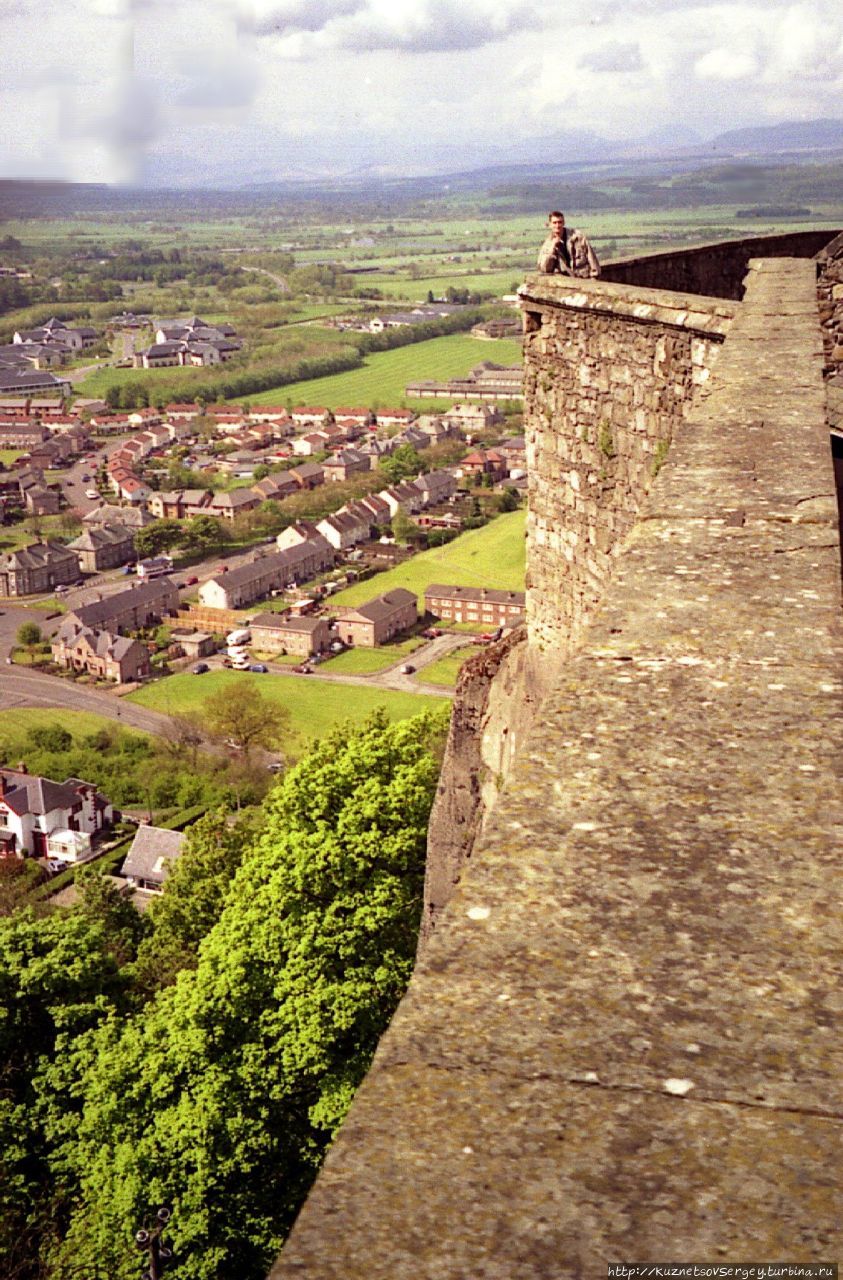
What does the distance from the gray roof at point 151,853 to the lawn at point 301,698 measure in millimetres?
12216

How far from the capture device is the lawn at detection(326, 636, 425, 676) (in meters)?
75.8

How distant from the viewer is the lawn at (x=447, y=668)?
71938 mm

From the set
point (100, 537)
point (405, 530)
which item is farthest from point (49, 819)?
point (405, 530)

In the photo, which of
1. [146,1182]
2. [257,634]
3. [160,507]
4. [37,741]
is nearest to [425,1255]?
[146,1182]

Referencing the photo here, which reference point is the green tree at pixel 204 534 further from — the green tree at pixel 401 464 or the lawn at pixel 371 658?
the lawn at pixel 371 658

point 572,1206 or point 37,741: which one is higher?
point 572,1206

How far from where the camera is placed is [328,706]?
68.8m

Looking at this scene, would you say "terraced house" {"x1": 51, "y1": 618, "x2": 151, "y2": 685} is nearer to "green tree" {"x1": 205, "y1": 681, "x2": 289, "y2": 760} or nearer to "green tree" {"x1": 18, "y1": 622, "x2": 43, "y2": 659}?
"green tree" {"x1": 18, "y1": 622, "x2": 43, "y2": 659}

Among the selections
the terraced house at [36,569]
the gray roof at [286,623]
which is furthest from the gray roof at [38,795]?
the terraced house at [36,569]

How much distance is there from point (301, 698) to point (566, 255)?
2361 inches

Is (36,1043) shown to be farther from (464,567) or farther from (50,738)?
(464,567)

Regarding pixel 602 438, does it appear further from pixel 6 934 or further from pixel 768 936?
pixel 6 934

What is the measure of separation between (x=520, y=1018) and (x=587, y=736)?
52.3 inches

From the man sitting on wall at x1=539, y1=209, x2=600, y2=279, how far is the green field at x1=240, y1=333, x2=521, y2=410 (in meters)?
144
